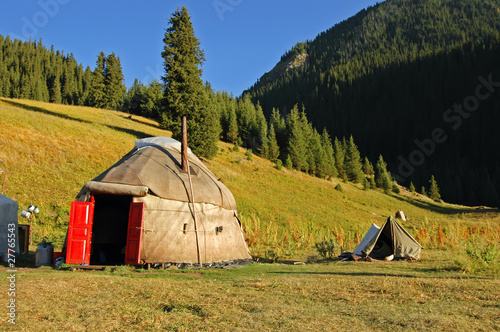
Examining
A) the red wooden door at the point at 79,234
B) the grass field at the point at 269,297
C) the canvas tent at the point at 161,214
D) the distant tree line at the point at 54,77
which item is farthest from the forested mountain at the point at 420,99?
the red wooden door at the point at 79,234

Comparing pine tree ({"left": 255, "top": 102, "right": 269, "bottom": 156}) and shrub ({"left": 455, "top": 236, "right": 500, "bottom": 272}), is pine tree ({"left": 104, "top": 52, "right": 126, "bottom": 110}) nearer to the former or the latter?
pine tree ({"left": 255, "top": 102, "right": 269, "bottom": 156})

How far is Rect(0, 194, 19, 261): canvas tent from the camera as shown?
11.7 metres

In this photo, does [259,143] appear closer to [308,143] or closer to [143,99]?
[308,143]

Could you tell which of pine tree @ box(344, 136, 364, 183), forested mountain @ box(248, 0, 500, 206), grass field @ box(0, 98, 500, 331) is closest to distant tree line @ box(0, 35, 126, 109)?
pine tree @ box(344, 136, 364, 183)

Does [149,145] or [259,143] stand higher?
[259,143]

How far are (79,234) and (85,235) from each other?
16 cm

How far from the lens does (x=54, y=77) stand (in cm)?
9638

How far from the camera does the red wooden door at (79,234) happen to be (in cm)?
1027

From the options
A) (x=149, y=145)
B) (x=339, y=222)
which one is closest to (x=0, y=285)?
(x=149, y=145)

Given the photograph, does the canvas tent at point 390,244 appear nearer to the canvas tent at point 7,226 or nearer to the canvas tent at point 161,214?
the canvas tent at point 161,214

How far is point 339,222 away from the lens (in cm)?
3170

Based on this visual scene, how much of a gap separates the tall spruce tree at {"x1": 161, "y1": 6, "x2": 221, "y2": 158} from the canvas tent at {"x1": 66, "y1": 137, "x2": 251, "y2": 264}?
71.4ft

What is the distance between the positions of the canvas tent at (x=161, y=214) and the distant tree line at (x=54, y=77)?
63.2 m

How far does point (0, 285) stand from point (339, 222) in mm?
27853
